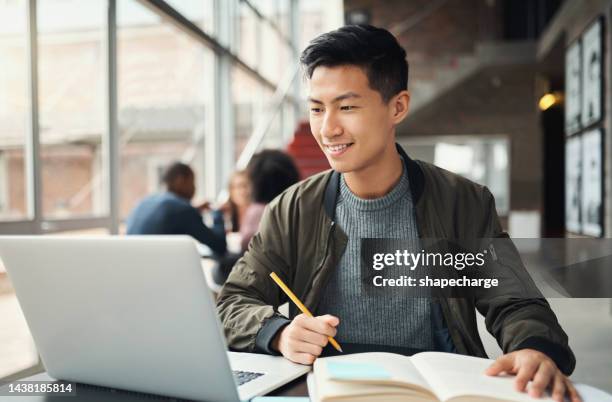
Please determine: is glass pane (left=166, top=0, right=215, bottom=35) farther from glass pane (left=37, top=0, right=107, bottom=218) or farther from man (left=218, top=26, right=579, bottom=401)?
man (left=218, top=26, right=579, bottom=401)

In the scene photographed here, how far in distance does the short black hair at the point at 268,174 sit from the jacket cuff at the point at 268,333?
6.52ft

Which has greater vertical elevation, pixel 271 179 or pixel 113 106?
pixel 113 106

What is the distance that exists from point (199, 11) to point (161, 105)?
54.1 inches

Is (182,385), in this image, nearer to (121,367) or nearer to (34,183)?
(121,367)

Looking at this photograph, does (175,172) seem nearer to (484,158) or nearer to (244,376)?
(244,376)

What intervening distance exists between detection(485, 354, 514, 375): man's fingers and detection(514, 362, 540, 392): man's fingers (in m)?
0.02

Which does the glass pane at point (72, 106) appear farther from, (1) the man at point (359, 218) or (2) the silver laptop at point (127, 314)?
(2) the silver laptop at point (127, 314)

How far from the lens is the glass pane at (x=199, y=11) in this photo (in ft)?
14.5

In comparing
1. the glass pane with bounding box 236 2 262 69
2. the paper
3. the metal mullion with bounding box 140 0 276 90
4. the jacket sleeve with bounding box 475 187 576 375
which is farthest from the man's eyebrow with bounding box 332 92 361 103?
the glass pane with bounding box 236 2 262 69

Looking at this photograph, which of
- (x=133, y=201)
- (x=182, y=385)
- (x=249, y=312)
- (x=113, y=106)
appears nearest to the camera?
(x=182, y=385)

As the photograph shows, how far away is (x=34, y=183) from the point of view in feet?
9.23

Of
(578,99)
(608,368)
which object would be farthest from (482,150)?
(608,368)

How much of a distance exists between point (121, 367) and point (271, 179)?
2.24 metres

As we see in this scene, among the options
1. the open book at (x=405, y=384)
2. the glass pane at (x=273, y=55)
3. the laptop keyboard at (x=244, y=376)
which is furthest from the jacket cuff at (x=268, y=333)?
the glass pane at (x=273, y=55)
